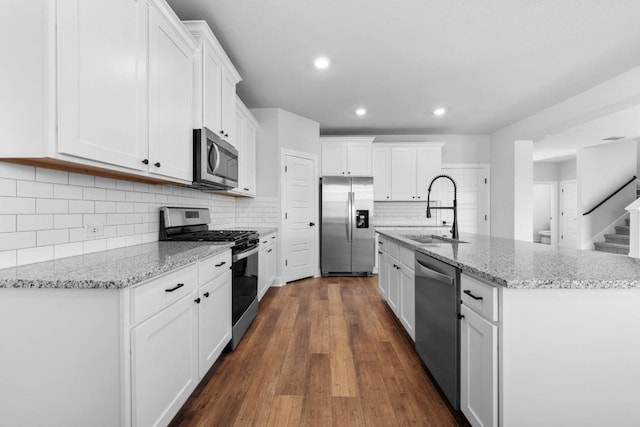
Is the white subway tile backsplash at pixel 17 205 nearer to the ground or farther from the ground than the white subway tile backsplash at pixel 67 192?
nearer to the ground

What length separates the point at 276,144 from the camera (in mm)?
4395

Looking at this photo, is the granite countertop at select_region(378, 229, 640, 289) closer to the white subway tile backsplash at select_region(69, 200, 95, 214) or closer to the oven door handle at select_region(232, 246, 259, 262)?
the oven door handle at select_region(232, 246, 259, 262)

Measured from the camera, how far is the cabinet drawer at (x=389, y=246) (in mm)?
2758

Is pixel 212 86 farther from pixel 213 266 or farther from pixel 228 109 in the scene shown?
pixel 213 266

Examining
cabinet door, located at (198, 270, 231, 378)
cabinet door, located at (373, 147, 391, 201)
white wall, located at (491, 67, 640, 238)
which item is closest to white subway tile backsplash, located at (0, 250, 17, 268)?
cabinet door, located at (198, 270, 231, 378)

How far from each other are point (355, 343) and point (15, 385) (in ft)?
6.64

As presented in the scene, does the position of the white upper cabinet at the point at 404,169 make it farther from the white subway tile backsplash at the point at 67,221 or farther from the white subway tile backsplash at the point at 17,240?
the white subway tile backsplash at the point at 17,240

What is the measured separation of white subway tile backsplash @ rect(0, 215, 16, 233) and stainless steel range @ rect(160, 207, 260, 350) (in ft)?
3.51

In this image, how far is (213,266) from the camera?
1.89 metres

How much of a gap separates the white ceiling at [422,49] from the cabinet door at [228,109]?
0.34 metres

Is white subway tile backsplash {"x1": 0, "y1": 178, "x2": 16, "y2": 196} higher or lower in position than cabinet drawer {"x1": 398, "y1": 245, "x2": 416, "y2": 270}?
higher

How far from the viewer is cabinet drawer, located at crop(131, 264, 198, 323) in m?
1.13

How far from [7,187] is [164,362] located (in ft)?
3.27

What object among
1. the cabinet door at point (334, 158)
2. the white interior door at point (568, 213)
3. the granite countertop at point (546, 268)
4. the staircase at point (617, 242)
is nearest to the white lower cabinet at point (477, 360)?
the granite countertop at point (546, 268)
